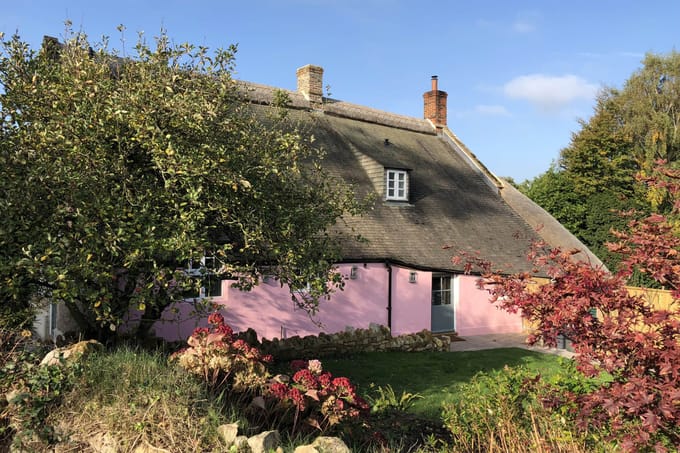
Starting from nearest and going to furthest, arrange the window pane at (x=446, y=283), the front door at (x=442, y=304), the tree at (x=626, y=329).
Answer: the tree at (x=626, y=329) < the front door at (x=442, y=304) < the window pane at (x=446, y=283)

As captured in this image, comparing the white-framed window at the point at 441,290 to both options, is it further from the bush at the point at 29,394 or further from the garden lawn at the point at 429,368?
the bush at the point at 29,394

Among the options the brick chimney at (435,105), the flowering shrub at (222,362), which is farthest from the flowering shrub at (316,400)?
the brick chimney at (435,105)

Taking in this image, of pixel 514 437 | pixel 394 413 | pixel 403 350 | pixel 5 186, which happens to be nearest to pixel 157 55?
pixel 5 186

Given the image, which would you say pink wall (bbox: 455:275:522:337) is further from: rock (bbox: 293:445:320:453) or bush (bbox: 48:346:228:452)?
rock (bbox: 293:445:320:453)

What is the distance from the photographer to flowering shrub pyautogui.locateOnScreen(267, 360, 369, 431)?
632cm

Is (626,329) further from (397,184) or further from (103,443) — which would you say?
(397,184)

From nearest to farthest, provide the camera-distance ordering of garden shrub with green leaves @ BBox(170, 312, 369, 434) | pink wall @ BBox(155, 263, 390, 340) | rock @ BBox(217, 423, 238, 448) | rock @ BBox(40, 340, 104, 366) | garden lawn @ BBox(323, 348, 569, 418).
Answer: rock @ BBox(217, 423, 238, 448)
rock @ BBox(40, 340, 104, 366)
garden shrub with green leaves @ BBox(170, 312, 369, 434)
garden lawn @ BBox(323, 348, 569, 418)
pink wall @ BBox(155, 263, 390, 340)

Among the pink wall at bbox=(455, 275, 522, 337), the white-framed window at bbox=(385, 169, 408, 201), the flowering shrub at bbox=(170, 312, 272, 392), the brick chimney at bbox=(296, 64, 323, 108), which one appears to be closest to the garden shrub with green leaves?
the flowering shrub at bbox=(170, 312, 272, 392)

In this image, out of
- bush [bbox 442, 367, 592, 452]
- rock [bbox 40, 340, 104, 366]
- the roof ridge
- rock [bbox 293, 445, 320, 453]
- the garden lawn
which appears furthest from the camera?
the roof ridge

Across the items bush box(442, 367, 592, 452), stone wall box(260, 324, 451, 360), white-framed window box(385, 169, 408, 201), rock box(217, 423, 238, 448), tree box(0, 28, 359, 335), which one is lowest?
stone wall box(260, 324, 451, 360)

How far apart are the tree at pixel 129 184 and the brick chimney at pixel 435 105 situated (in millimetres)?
20260

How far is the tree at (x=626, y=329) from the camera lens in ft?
14.5

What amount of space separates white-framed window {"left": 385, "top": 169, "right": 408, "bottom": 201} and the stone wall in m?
6.21

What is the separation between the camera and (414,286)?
57.4 feet
